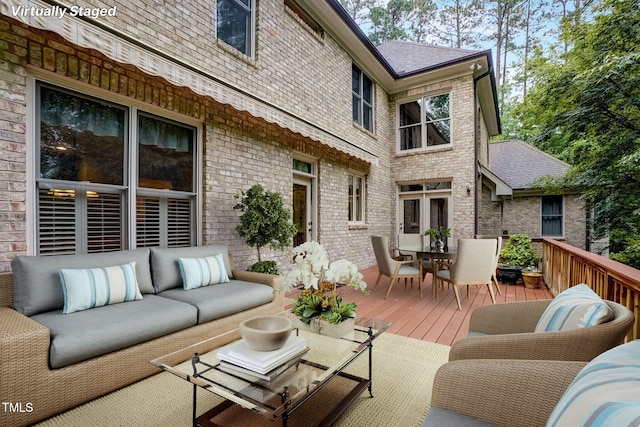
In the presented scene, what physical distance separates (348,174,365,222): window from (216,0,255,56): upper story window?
3744mm

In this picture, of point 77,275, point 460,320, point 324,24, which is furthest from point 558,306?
point 324,24

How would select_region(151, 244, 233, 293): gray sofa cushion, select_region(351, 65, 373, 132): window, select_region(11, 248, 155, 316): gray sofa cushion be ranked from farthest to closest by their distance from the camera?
select_region(351, 65, 373, 132): window, select_region(151, 244, 233, 293): gray sofa cushion, select_region(11, 248, 155, 316): gray sofa cushion

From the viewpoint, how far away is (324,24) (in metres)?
6.05

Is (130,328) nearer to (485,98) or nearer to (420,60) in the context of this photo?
(420,60)

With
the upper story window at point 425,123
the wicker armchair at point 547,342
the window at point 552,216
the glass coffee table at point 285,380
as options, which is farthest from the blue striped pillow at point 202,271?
the window at point 552,216

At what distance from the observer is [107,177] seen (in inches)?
124

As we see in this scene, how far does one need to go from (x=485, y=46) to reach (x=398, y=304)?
17224mm

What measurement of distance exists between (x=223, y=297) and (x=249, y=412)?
1168 millimetres

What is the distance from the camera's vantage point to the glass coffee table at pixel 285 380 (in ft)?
4.62

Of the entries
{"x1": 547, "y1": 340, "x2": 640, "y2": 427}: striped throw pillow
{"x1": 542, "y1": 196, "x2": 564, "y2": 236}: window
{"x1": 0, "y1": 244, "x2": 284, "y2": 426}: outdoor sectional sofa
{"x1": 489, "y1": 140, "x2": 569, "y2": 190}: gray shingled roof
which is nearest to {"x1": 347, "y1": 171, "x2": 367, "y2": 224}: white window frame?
{"x1": 0, "y1": 244, "x2": 284, "y2": 426}: outdoor sectional sofa

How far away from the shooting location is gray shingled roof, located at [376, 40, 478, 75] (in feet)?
25.8

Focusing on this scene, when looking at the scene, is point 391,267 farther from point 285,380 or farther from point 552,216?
point 552,216

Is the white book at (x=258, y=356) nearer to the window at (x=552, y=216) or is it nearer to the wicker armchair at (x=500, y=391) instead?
the wicker armchair at (x=500, y=391)

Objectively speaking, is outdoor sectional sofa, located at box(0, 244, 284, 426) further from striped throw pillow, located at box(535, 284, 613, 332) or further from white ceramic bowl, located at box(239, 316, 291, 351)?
striped throw pillow, located at box(535, 284, 613, 332)
